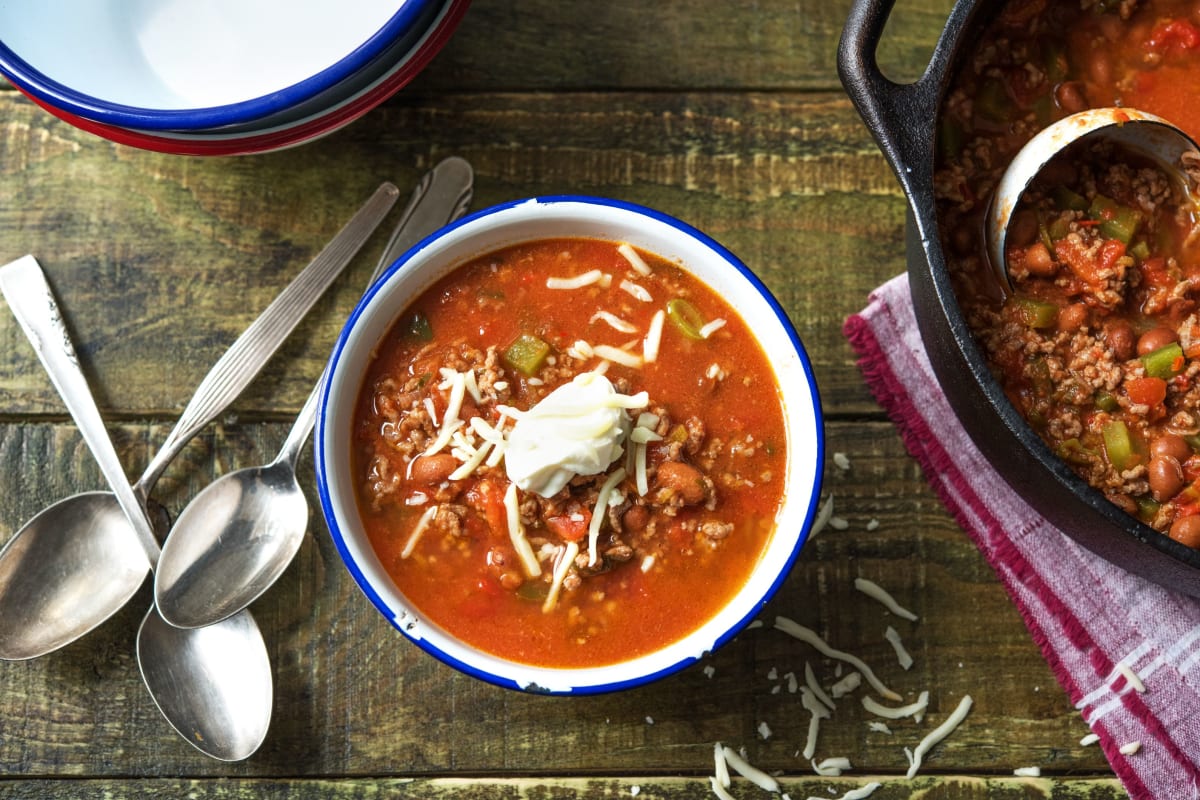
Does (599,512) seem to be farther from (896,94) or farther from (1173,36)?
(1173,36)

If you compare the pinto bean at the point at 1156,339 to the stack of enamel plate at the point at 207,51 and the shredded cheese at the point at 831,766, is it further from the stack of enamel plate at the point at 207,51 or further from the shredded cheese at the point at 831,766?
the stack of enamel plate at the point at 207,51

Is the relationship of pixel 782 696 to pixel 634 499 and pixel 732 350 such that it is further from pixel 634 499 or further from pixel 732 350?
pixel 732 350

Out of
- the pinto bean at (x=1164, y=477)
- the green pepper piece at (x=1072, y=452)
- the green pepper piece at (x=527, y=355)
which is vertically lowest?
the pinto bean at (x=1164, y=477)

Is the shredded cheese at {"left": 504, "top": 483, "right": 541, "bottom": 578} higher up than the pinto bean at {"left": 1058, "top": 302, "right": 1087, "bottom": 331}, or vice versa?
the pinto bean at {"left": 1058, "top": 302, "right": 1087, "bottom": 331}

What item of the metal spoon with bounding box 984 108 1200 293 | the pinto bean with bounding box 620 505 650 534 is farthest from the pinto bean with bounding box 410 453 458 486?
the metal spoon with bounding box 984 108 1200 293

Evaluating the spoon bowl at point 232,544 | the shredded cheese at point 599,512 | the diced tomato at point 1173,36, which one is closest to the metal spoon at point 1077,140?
the diced tomato at point 1173,36

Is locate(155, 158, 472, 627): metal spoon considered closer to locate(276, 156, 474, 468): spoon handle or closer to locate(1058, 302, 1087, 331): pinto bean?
locate(276, 156, 474, 468): spoon handle
